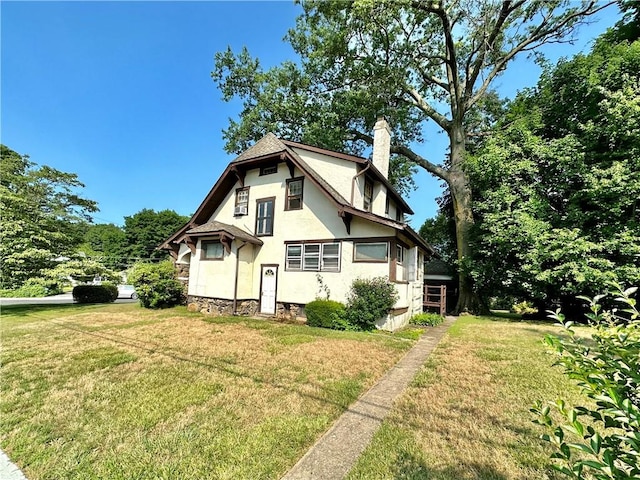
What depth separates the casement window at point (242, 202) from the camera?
14995mm

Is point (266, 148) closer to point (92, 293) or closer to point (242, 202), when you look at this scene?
point (242, 202)

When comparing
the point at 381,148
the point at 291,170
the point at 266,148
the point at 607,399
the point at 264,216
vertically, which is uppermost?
the point at 381,148

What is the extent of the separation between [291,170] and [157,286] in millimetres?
9317

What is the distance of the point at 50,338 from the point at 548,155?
21.1 metres

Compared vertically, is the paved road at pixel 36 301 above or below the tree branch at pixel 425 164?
below

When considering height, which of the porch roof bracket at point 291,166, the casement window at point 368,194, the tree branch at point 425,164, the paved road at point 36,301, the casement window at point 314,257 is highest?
the tree branch at point 425,164

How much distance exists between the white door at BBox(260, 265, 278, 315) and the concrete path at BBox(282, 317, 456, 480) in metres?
8.14

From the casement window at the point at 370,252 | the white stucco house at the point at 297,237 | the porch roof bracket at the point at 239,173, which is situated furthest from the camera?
the porch roof bracket at the point at 239,173

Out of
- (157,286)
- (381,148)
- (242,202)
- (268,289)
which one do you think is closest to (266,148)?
(242,202)

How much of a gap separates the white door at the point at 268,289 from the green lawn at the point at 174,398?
4.30 m

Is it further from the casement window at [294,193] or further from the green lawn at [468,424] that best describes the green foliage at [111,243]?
the green lawn at [468,424]

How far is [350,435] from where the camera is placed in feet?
12.4

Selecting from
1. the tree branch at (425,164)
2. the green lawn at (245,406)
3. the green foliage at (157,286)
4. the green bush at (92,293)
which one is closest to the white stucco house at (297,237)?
the green foliage at (157,286)

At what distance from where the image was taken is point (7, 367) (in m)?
6.10
